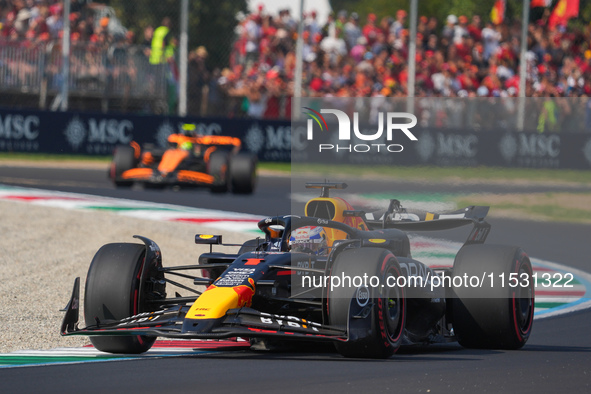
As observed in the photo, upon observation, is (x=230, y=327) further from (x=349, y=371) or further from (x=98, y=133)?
(x=98, y=133)

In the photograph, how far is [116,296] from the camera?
6293mm

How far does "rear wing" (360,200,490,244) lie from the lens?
282 inches

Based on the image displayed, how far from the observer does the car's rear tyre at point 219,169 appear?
1706 centimetres

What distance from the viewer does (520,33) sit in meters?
24.3

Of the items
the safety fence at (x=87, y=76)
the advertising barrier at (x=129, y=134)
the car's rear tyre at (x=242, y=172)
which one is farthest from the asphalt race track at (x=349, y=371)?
the safety fence at (x=87, y=76)

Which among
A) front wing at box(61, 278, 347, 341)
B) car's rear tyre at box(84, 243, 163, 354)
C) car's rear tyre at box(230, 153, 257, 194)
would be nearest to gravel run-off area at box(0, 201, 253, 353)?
car's rear tyre at box(84, 243, 163, 354)

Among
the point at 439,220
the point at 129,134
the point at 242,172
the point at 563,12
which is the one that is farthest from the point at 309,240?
the point at 563,12

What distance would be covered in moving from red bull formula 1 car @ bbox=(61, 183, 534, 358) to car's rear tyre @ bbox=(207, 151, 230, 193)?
32.5ft

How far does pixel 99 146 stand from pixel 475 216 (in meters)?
15.1

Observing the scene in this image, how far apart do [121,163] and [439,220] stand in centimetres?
1048

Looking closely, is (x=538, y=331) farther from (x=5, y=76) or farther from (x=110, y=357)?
(x=5, y=76)

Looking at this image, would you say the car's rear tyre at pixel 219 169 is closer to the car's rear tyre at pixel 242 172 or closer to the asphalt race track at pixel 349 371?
the car's rear tyre at pixel 242 172

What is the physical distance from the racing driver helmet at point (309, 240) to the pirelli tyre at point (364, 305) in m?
0.58

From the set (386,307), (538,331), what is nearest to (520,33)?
(538,331)
